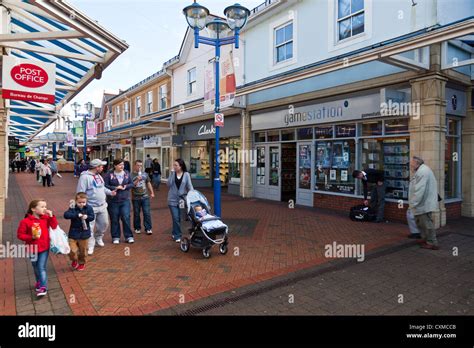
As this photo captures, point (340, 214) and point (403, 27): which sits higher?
point (403, 27)

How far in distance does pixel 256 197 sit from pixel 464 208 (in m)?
7.23

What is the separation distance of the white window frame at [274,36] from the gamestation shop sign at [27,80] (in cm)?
807

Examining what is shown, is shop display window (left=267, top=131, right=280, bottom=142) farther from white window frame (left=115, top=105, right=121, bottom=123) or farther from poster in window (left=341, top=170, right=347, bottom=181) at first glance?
white window frame (left=115, top=105, right=121, bottom=123)

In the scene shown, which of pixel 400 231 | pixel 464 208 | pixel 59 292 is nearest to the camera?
pixel 59 292

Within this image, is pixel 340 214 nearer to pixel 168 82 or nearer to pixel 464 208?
pixel 464 208

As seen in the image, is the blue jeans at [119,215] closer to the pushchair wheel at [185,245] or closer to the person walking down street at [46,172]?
the pushchair wheel at [185,245]

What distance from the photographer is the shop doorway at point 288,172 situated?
1263cm

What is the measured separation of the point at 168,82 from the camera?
65.4ft

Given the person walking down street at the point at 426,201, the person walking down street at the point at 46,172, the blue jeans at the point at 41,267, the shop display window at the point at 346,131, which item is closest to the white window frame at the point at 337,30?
the shop display window at the point at 346,131

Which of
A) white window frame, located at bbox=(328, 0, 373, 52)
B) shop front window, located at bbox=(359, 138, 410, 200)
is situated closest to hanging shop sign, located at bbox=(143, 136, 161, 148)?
white window frame, located at bbox=(328, 0, 373, 52)

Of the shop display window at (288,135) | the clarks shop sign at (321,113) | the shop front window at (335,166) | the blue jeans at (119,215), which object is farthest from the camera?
the shop display window at (288,135)

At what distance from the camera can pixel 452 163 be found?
927 centimetres
